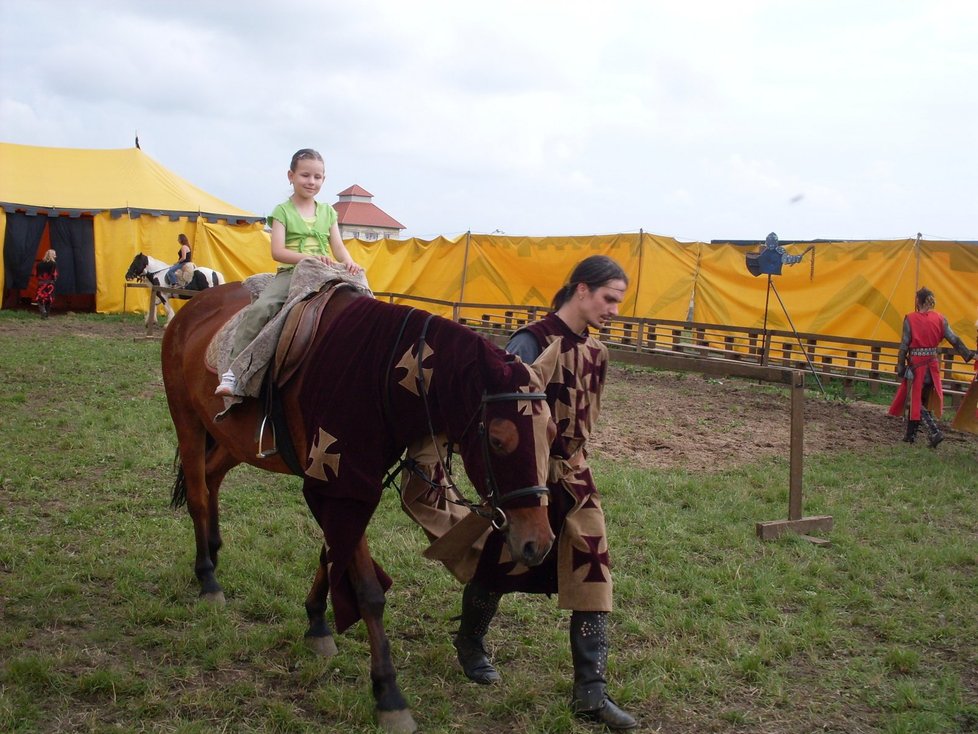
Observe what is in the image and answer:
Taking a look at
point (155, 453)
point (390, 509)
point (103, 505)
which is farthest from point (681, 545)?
point (155, 453)

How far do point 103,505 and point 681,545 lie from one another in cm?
396

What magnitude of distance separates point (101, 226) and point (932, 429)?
17.5 metres

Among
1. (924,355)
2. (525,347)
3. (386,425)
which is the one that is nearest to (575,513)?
(525,347)

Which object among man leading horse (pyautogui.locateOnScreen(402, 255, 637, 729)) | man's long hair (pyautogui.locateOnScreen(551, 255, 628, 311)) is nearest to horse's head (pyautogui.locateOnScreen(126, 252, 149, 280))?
man leading horse (pyautogui.locateOnScreen(402, 255, 637, 729))

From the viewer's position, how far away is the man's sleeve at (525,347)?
339 cm

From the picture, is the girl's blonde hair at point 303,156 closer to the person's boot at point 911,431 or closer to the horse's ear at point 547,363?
the horse's ear at point 547,363

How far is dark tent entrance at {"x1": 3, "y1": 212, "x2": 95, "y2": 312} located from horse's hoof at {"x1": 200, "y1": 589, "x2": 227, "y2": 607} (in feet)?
55.5

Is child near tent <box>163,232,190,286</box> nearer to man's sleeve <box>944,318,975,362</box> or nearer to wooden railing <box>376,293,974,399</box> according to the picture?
wooden railing <box>376,293,974,399</box>

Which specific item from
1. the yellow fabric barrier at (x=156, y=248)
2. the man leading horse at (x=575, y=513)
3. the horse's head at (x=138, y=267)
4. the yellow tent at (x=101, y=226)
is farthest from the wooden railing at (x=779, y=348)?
the man leading horse at (x=575, y=513)

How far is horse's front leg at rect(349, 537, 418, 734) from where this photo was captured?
3293 millimetres

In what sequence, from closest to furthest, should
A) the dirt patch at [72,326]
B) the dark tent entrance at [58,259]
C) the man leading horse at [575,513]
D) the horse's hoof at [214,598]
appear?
the man leading horse at [575,513] < the horse's hoof at [214,598] < the dirt patch at [72,326] < the dark tent entrance at [58,259]

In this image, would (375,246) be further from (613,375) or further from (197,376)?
(197,376)

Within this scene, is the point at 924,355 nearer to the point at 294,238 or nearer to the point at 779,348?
the point at 779,348

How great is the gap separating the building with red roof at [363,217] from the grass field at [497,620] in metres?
52.9
